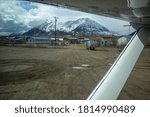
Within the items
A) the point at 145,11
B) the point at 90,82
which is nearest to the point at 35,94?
the point at 90,82

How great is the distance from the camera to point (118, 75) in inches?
135

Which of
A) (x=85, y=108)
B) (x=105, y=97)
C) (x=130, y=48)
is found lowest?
(x=85, y=108)

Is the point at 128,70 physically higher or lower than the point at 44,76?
higher

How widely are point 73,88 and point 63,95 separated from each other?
44.6 inches

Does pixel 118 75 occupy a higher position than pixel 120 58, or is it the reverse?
pixel 120 58

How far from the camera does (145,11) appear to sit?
2939mm

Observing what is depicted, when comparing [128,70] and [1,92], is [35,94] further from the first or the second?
[128,70]

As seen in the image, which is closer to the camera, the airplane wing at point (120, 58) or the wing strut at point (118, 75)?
the airplane wing at point (120, 58)

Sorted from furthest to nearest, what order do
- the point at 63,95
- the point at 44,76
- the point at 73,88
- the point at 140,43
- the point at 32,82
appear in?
the point at 44,76
the point at 32,82
the point at 73,88
the point at 63,95
the point at 140,43

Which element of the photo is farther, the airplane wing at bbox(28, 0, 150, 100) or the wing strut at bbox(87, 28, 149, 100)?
the wing strut at bbox(87, 28, 149, 100)

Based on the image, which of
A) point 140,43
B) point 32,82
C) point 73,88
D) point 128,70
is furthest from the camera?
point 32,82

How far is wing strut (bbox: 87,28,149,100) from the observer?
3330 millimetres

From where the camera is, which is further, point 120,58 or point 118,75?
point 120,58

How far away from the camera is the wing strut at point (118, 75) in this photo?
10.9 ft
